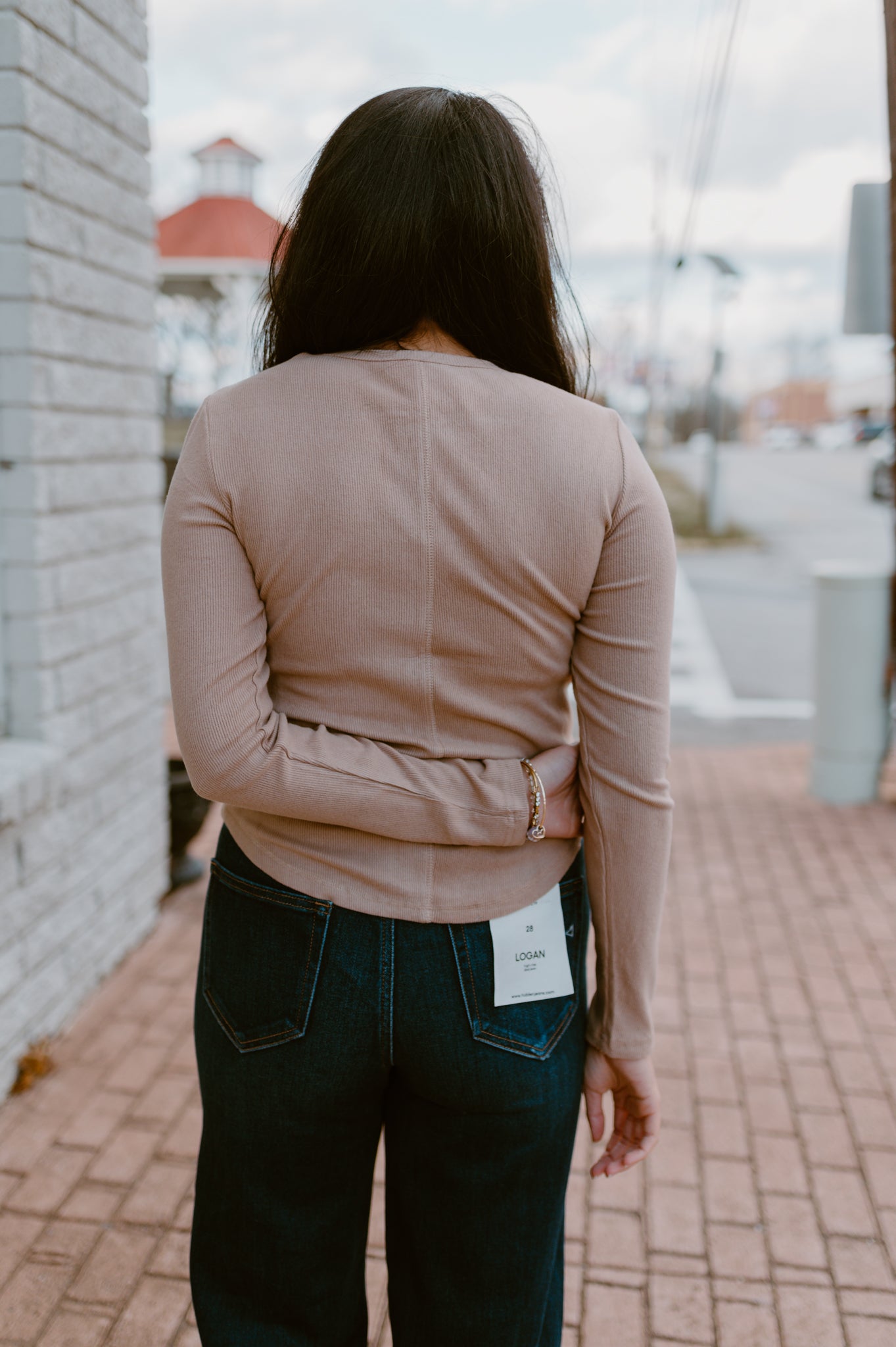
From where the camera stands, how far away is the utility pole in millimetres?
4305

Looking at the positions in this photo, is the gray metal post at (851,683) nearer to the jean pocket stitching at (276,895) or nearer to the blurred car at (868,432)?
the jean pocket stitching at (276,895)

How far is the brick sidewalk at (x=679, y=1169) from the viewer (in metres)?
2.31

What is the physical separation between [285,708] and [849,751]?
198 inches

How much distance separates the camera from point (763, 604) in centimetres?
1380

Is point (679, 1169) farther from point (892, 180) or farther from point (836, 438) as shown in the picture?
point (836, 438)

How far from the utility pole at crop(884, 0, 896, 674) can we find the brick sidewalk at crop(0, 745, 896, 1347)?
1.94 metres

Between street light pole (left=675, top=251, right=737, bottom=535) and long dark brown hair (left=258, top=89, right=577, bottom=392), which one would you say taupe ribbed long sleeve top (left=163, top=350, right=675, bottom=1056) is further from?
street light pole (left=675, top=251, right=737, bottom=535)

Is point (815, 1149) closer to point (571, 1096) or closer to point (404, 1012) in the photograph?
point (571, 1096)

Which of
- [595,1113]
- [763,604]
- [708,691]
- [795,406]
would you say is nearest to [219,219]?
[708,691]

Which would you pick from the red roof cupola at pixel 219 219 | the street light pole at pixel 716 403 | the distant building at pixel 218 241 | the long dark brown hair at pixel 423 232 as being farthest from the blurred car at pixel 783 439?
the long dark brown hair at pixel 423 232

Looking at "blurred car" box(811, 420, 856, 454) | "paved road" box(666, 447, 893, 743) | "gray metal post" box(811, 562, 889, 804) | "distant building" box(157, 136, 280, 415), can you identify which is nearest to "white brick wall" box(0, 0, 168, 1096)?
"distant building" box(157, 136, 280, 415)

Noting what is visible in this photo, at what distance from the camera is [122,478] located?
346 cm

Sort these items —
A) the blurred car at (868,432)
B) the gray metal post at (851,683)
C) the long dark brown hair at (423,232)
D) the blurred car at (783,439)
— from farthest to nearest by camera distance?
the blurred car at (783,439) < the blurred car at (868,432) < the gray metal post at (851,683) < the long dark brown hair at (423,232)

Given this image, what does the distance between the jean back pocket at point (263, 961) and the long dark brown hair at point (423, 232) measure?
23.9 inches
